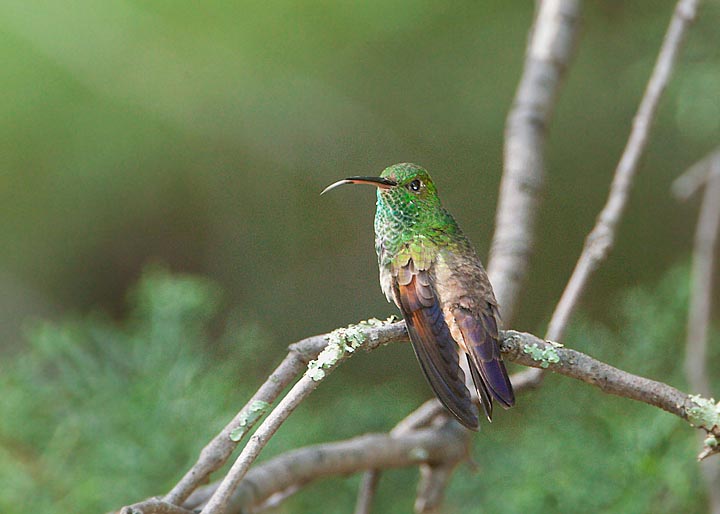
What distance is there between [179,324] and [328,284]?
0.92m

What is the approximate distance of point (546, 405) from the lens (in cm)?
190

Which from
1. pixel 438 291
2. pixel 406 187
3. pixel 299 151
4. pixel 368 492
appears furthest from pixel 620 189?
pixel 299 151

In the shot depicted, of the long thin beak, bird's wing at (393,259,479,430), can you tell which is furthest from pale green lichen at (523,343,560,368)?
the long thin beak

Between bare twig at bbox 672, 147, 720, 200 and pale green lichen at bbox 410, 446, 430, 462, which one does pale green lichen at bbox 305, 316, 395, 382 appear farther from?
bare twig at bbox 672, 147, 720, 200

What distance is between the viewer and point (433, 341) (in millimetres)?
1129

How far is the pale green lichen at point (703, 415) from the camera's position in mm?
964

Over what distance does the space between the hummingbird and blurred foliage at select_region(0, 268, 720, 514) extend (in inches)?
23.6

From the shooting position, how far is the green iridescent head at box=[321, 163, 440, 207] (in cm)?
136

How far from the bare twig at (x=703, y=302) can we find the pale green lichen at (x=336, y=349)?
3.61 ft

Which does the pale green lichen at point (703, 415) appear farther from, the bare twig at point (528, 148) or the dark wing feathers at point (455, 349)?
the bare twig at point (528, 148)

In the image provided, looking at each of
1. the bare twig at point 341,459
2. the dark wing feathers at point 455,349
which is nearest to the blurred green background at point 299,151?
the bare twig at point 341,459

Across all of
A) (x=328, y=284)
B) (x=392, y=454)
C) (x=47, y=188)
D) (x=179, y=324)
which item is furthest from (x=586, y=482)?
(x=47, y=188)

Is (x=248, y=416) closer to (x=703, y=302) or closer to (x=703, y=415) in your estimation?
(x=703, y=415)

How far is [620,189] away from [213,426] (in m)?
0.94
